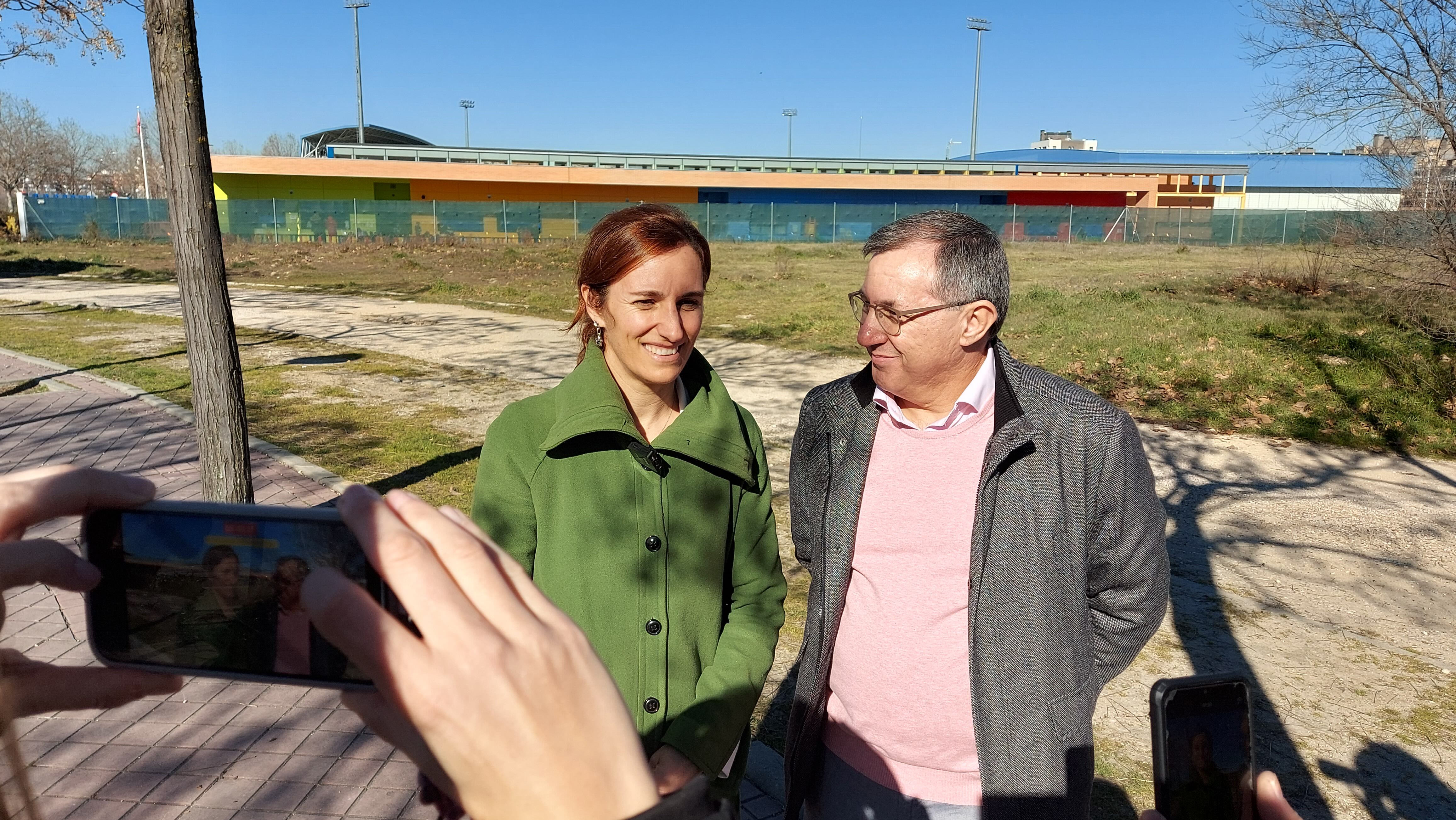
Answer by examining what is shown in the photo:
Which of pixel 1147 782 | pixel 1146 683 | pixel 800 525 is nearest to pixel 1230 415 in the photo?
pixel 1146 683

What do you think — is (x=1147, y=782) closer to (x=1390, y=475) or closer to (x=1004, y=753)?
(x=1004, y=753)

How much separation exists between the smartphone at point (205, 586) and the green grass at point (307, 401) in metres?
5.55

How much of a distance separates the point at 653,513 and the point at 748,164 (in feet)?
157

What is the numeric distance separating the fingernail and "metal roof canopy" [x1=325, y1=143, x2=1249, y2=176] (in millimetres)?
45699

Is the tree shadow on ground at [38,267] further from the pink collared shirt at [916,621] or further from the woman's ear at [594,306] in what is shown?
the pink collared shirt at [916,621]

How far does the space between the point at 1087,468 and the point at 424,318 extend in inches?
629

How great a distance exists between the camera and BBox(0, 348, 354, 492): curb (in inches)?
271

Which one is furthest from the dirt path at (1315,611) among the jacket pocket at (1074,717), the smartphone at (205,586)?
the smartphone at (205,586)

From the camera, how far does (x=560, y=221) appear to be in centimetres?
4006

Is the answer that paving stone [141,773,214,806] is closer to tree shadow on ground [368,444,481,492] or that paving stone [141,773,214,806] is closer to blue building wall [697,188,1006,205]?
tree shadow on ground [368,444,481,492]

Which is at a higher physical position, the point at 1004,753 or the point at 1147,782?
the point at 1004,753

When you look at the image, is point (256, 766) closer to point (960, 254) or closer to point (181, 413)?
point (960, 254)

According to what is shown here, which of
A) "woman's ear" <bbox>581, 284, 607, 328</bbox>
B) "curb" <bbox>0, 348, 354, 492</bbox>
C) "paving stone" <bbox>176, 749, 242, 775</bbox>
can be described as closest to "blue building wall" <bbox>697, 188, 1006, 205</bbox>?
"curb" <bbox>0, 348, 354, 492</bbox>

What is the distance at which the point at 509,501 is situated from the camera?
2148mm
